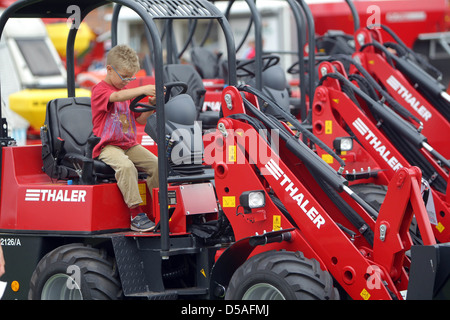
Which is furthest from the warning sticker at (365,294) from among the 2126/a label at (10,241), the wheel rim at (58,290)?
the 2126/a label at (10,241)

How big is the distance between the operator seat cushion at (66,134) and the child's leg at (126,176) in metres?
0.38

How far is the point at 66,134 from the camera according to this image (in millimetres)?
6957

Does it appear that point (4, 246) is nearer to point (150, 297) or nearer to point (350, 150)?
point (150, 297)

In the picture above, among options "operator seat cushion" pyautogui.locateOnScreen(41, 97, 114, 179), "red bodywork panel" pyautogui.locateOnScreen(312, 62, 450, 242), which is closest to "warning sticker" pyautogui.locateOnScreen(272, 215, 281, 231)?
"operator seat cushion" pyautogui.locateOnScreen(41, 97, 114, 179)

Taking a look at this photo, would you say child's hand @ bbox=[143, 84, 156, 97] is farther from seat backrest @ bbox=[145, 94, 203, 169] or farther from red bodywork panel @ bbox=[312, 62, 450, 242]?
red bodywork panel @ bbox=[312, 62, 450, 242]

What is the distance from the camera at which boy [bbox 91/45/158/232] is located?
6406 mm

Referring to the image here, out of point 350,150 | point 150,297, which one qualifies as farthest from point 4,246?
point 350,150

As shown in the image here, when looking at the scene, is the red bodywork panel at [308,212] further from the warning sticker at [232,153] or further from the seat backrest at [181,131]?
the seat backrest at [181,131]

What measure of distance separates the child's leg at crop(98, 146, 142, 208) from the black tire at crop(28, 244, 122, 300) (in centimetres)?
45

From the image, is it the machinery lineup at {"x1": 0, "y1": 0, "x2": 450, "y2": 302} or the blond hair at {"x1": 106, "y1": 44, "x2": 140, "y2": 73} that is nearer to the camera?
the machinery lineup at {"x1": 0, "y1": 0, "x2": 450, "y2": 302}

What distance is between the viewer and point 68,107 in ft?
23.2

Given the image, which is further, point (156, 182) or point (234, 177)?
point (156, 182)

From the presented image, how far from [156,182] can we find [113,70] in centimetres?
91

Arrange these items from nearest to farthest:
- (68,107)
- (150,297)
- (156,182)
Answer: (150,297)
(156,182)
(68,107)
